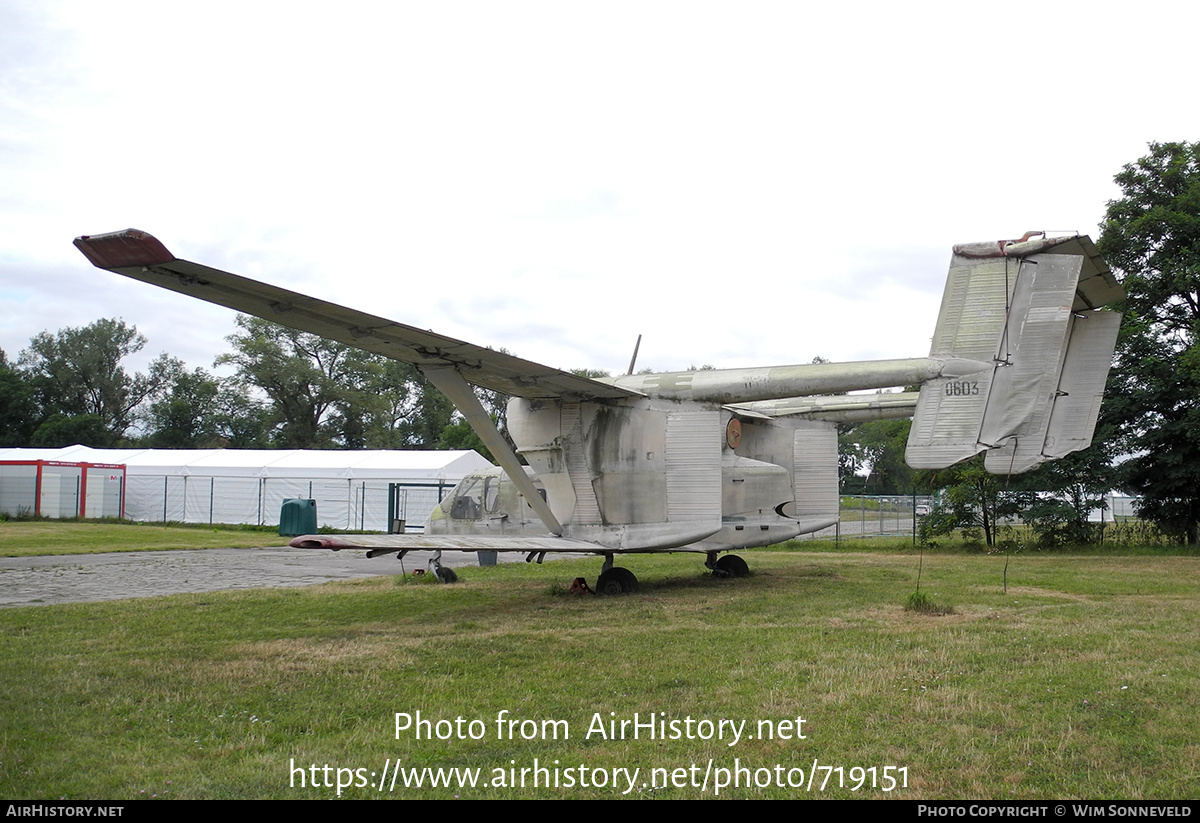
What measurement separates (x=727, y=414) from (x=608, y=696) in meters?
8.31

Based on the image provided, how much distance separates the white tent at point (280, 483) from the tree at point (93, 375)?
126ft

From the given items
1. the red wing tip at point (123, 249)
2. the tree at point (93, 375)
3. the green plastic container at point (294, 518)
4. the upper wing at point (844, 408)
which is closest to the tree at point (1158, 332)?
the upper wing at point (844, 408)

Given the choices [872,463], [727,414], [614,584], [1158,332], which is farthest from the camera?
[872,463]

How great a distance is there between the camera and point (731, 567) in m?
15.9

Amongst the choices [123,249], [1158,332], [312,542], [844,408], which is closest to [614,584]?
[844,408]

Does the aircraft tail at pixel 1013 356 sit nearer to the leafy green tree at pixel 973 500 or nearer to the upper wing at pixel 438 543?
the upper wing at pixel 438 543

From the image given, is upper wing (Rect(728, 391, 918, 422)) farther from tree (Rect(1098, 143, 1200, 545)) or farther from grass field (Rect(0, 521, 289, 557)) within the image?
grass field (Rect(0, 521, 289, 557))

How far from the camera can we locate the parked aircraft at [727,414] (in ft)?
35.2

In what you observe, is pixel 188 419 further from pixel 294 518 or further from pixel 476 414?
pixel 476 414

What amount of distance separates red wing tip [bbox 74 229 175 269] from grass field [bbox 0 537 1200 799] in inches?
139

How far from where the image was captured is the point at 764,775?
4812 mm

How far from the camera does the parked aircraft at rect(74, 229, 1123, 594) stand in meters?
10.7

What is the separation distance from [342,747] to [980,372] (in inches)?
354

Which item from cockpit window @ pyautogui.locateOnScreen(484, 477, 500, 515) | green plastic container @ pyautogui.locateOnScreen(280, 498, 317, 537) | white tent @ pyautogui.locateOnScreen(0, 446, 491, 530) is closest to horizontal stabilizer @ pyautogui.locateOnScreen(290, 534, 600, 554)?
cockpit window @ pyautogui.locateOnScreen(484, 477, 500, 515)
